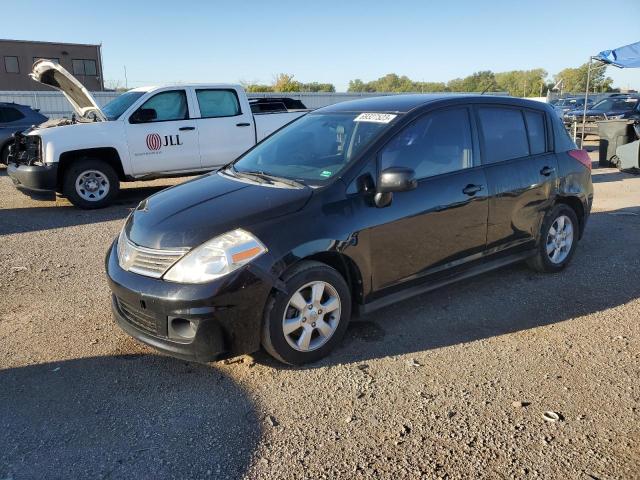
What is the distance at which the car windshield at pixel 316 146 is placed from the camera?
3859 millimetres

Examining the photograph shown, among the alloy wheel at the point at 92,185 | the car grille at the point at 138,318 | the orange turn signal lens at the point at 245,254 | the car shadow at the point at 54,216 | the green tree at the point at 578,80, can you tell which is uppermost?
the green tree at the point at 578,80

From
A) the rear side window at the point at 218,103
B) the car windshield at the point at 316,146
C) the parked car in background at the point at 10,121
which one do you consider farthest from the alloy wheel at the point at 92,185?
the parked car in background at the point at 10,121

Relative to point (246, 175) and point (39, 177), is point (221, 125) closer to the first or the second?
point (39, 177)

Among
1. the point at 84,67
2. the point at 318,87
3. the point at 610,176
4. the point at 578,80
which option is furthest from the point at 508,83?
the point at 610,176

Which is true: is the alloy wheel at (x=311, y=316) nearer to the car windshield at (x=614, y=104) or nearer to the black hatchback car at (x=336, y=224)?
the black hatchback car at (x=336, y=224)

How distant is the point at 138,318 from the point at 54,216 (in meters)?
5.74

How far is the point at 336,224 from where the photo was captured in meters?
3.50

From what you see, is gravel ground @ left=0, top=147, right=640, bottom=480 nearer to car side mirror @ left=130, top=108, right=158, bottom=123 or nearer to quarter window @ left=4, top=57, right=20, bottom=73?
car side mirror @ left=130, top=108, right=158, bottom=123

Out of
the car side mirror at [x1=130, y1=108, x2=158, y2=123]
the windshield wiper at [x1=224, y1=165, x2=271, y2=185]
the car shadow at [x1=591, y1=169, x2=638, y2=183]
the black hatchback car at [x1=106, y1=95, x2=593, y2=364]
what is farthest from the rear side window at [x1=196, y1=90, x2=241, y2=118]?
the car shadow at [x1=591, y1=169, x2=638, y2=183]

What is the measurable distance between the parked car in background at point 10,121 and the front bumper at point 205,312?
37.4 ft

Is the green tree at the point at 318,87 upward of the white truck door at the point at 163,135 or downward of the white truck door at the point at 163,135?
upward

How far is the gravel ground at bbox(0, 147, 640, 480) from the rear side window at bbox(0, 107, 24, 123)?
9.68 metres

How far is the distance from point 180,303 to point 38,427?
1.01 m

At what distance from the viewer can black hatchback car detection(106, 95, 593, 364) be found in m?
3.17
